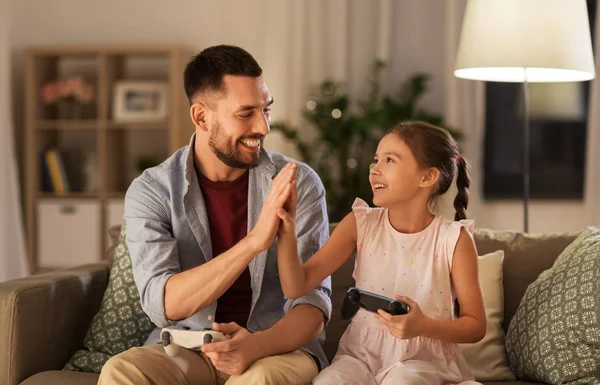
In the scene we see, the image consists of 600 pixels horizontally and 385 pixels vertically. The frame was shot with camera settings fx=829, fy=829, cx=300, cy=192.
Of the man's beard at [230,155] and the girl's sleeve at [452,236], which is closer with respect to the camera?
the girl's sleeve at [452,236]

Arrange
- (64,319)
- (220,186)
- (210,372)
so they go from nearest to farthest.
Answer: (210,372)
(220,186)
(64,319)

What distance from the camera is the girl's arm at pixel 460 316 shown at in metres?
1.79

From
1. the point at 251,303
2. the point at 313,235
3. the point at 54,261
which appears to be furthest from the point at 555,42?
the point at 54,261

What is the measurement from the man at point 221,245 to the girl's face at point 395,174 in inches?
7.8

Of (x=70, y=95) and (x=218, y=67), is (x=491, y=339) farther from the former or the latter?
(x=70, y=95)

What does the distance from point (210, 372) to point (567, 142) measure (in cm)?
353

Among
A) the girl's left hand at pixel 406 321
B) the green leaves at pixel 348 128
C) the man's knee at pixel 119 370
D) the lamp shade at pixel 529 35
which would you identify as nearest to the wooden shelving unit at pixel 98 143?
the green leaves at pixel 348 128

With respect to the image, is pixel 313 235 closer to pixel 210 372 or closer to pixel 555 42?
pixel 210 372

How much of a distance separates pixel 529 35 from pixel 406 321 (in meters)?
1.44

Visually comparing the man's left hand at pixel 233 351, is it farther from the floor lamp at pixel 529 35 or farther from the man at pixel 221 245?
the floor lamp at pixel 529 35

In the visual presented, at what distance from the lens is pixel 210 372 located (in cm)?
200

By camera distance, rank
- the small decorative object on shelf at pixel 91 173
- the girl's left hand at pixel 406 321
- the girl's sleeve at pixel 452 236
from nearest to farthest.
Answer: the girl's left hand at pixel 406 321 < the girl's sleeve at pixel 452 236 < the small decorative object on shelf at pixel 91 173

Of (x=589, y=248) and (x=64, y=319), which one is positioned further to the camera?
(x=64, y=319)

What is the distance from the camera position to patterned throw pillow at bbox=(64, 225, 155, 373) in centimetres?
233
